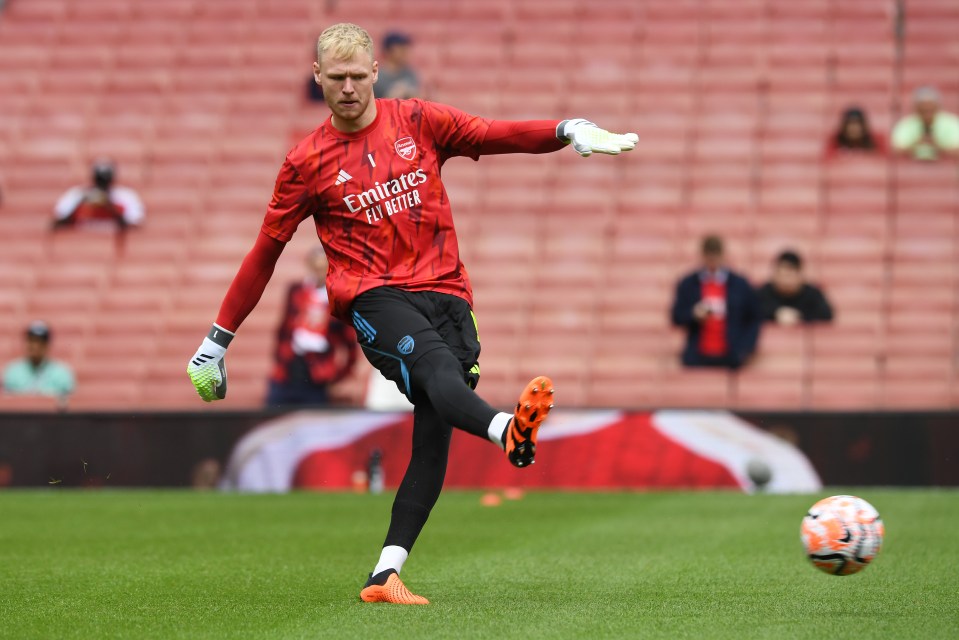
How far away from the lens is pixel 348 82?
602 centimetres

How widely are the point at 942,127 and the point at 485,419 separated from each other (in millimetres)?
12119

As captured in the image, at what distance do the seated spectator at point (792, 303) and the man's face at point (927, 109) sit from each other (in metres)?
2.64

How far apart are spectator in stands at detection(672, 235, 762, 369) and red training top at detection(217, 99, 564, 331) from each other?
7742 mm

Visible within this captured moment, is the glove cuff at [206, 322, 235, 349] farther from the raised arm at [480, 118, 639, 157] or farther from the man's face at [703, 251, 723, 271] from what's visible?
the man's face at [703, 251, 723, 271]

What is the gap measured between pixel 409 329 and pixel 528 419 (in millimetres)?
863

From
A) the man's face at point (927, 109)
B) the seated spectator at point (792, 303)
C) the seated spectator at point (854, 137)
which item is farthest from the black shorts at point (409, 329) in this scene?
the seated spectator at point (854, 137)

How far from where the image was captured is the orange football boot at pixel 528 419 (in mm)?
5273

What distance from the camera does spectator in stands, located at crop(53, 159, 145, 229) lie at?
17094 mm

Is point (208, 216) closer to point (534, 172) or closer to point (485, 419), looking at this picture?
point (534, 172)

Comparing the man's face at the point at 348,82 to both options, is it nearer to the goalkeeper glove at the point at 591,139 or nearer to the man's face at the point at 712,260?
the goalkeeper glove at the point at 591,139

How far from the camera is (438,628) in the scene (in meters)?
5.36

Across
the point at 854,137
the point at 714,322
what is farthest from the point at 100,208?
the point at 854,137

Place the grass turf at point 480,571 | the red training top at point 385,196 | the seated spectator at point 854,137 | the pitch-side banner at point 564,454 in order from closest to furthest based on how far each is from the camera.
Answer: the grass turf at point 480,571 → the red training top at point 385,196 → the pitch-side banner at point 564,454 → the seated spectator at point 854,137

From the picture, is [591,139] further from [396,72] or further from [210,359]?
[396,72]
